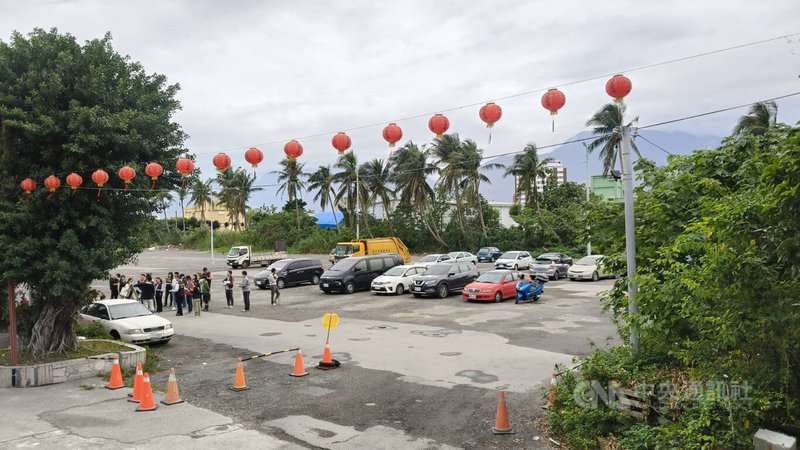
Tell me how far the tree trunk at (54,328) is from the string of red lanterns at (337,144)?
268 cm

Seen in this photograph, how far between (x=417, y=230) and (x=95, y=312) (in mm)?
46629

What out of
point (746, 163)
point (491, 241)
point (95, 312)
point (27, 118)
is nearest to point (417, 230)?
point (491, 241)

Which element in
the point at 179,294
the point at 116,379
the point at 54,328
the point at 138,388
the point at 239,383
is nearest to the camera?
the point at 138,388

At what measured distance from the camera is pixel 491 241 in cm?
5538

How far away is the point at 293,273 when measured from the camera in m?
31.0

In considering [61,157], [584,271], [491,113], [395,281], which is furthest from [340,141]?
[584,271]

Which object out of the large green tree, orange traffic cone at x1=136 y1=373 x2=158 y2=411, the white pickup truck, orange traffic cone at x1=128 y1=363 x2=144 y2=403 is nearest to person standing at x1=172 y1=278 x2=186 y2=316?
the large green tree

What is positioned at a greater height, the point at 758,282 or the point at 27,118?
the point at 27,118

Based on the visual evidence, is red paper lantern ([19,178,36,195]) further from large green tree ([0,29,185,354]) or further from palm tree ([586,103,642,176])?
palm tree ([586,103,642,176])

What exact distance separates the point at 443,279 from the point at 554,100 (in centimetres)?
1521

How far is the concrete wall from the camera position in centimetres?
1125

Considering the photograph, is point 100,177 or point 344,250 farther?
point 344,250

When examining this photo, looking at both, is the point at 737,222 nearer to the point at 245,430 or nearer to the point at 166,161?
the point at 245,430

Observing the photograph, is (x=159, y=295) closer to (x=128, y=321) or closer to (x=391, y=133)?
(x=128, y=321)
